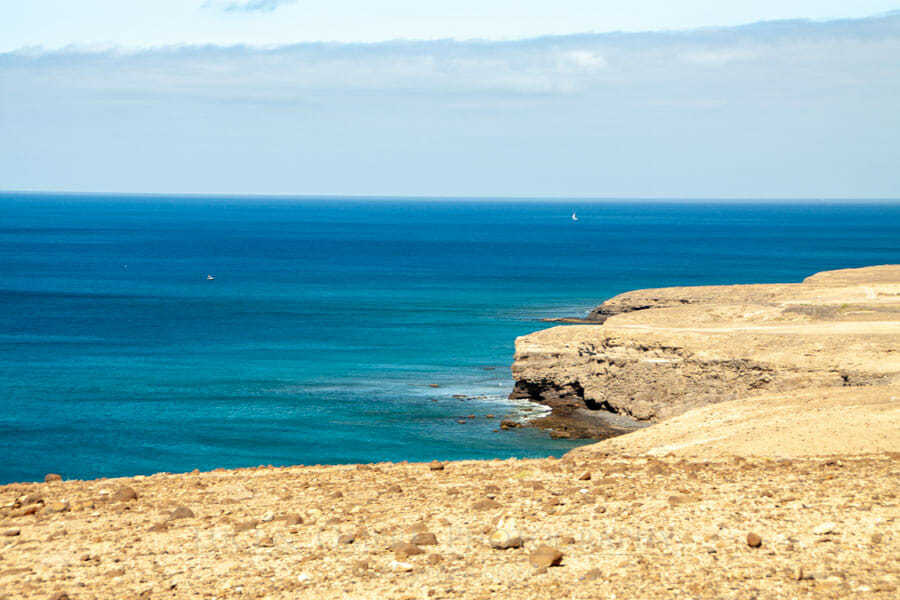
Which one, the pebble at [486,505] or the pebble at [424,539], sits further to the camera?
the pebble at [486,505]

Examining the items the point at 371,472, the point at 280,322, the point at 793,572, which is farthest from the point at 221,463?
the point at 280,322

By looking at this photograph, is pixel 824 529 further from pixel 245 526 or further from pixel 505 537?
pixel 245 526

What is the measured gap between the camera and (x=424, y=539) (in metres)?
12.6

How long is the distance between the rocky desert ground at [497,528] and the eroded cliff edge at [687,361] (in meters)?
13.7

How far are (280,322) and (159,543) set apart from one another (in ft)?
195

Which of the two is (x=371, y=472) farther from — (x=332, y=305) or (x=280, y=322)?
(x=332, y=305)

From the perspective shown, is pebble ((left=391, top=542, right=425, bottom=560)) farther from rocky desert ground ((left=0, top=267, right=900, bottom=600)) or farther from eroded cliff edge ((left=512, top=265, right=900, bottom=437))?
eroded cliff edge ((left=512, top=265, right=900, bottom=437))

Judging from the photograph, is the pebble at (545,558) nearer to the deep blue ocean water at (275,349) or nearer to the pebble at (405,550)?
the pebble at (405,550)

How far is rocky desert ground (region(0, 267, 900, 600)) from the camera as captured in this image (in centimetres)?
1132

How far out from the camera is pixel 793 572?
11227 mm

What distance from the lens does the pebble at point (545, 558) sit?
11.7 m

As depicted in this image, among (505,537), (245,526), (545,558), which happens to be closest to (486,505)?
(505,537)

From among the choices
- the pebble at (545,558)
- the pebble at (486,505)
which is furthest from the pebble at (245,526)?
the pebble at (545,558)

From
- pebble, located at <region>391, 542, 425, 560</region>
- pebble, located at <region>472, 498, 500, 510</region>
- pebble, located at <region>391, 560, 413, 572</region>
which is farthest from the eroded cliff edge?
pebble, located at <region>391, 560, 413, 572</region>
